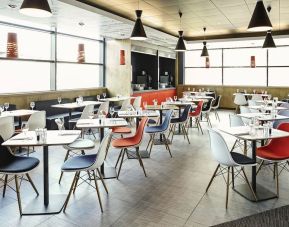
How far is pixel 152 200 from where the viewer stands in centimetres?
344

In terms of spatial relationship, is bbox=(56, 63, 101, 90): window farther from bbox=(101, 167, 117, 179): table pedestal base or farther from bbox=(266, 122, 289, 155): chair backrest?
bbox=(266, 122, 289, 155): chair backrest

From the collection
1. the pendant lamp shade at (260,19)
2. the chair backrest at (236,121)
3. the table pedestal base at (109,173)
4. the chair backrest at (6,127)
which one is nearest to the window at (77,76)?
the chair backrest at (6,127)

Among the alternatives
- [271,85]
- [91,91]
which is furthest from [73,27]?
[271,85]

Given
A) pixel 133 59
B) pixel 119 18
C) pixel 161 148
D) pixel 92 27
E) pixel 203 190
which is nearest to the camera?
pixel 203 190

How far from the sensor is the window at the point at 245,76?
12609 millimetres

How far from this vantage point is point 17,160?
3.33m

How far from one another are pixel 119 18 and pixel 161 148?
3.66 meters

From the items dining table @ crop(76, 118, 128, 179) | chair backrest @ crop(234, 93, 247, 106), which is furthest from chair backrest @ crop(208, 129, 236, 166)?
chair backrest @ crop(234, 93, 247, 106)

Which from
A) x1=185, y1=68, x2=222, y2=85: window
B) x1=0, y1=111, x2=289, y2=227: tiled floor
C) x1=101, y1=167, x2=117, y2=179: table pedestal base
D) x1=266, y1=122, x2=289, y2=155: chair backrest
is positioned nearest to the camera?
x1=0, y1=111, x2=289, y2=227: tiled floor

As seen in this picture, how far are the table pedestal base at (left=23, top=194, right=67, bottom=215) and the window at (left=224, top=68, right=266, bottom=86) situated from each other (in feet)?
37.6

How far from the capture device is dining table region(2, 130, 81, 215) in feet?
9.91

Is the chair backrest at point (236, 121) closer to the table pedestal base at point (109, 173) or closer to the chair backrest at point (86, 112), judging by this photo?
the table pedestal base at point (109, 173)

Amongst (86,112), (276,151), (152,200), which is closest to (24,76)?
(86,112)

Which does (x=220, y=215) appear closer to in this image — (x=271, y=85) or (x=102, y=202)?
(x=102, y=202)
